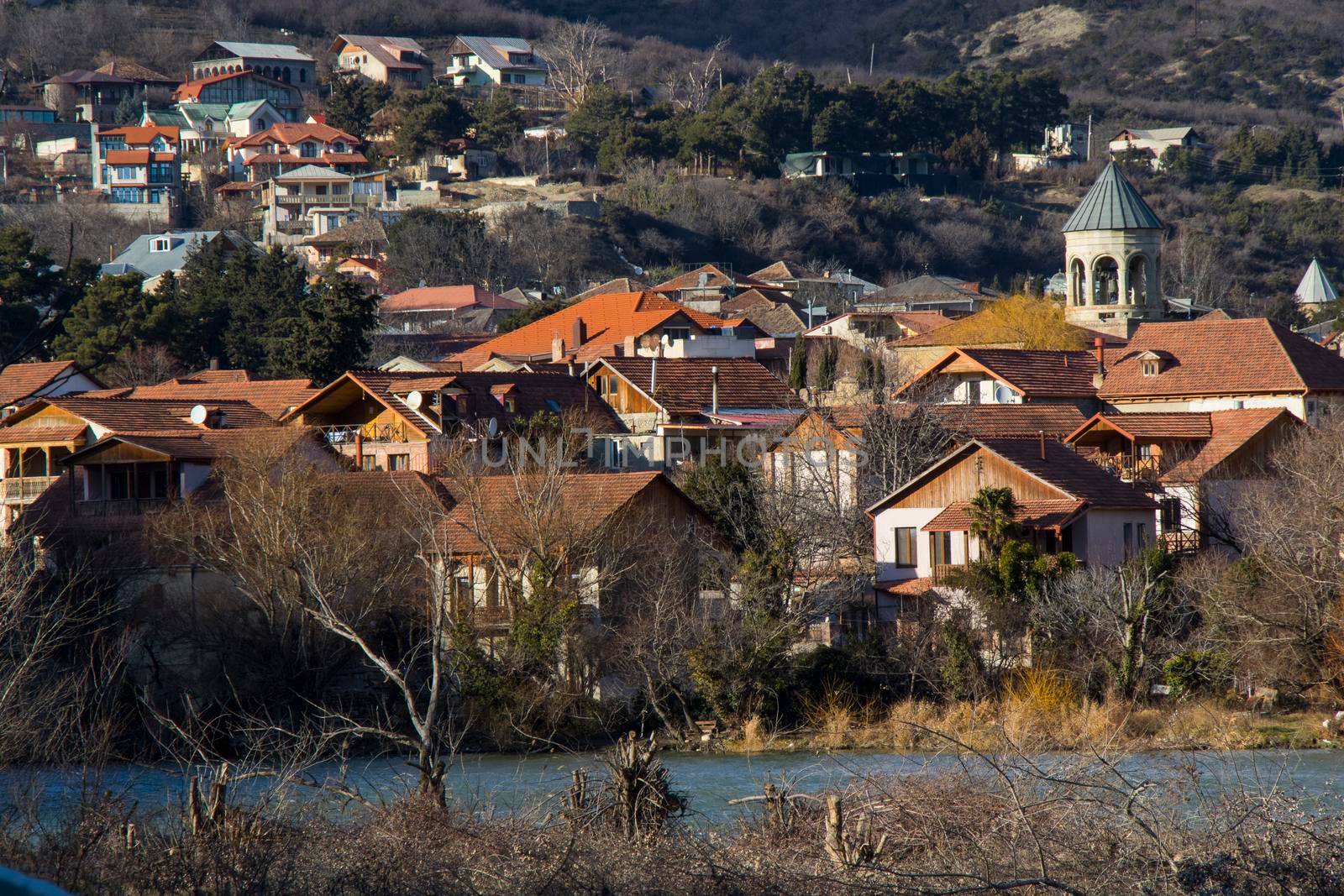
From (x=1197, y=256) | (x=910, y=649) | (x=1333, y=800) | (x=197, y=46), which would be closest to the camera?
(x=1333, y=800)

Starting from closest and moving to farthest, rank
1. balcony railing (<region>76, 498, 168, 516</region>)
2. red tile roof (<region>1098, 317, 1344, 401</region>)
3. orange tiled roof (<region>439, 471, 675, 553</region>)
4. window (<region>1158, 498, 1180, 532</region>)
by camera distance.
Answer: orange tiled roof (<region>439, 471, 675, 553</region>) < balcony railing (<region>76, 498, 168, 516</region>) < window (<region>1158, 498, 1180, 532</region>) < red tile roof (<region>1098, 317, 1344, 401</region>)

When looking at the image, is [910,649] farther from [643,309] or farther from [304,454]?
[643,309]

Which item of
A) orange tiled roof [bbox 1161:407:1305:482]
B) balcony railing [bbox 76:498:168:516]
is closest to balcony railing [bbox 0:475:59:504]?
balcony railing [bbox 76:498:168:516]

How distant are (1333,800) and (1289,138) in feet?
339

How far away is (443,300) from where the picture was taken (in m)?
79.8

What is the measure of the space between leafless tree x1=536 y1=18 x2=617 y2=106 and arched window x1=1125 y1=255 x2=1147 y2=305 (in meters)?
65.5

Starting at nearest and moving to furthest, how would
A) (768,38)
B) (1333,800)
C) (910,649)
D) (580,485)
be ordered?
(1333,800)
(910,649)
(580,485)
(768,38)

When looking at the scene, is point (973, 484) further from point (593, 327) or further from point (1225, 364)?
point (593, 327)

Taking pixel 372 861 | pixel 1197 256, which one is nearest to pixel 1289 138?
pixel 1197 256

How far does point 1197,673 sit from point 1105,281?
3731 cm

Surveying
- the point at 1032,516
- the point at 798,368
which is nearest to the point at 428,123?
the point at 798,368

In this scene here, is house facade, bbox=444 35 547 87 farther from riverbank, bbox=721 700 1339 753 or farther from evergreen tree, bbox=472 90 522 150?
riverbank, bbox=721 700 1339 753

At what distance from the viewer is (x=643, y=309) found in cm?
6238

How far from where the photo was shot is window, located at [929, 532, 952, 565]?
111 feet
